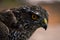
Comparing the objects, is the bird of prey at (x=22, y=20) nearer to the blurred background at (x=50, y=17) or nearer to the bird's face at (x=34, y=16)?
the bird's face at (x=34, y=16)

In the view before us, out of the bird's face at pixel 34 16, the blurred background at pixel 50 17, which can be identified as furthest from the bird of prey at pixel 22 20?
the blurred background at pixel 50 17

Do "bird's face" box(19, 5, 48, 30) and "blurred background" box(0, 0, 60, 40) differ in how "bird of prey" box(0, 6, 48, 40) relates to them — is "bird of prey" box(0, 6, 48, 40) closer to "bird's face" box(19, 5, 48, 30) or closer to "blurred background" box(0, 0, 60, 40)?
"bird's face" box(19, 5, 48, 30)

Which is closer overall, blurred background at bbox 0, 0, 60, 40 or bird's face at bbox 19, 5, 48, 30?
bird's face at bbox 19, 5, 48, 30

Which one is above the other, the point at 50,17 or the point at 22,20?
the point at 22,20

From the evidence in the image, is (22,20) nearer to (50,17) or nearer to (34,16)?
(34,16)

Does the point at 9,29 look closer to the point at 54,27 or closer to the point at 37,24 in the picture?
the point at 37,24

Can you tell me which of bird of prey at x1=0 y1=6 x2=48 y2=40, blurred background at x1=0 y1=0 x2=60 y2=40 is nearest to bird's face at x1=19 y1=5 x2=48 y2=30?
bird of prey at x1=0 y1=6 x2=48 y2=40

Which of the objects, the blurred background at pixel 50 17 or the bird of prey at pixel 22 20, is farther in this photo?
the blurred background at pixel 50 17

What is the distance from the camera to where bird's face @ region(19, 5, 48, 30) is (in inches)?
74.9

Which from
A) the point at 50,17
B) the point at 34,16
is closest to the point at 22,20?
the point at 34,16

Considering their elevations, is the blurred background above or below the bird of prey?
below

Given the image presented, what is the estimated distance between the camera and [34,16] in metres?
1.90

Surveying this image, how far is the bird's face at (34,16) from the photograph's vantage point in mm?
1902

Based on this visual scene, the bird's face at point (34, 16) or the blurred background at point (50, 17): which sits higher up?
the bird's face at point (34, 16)
